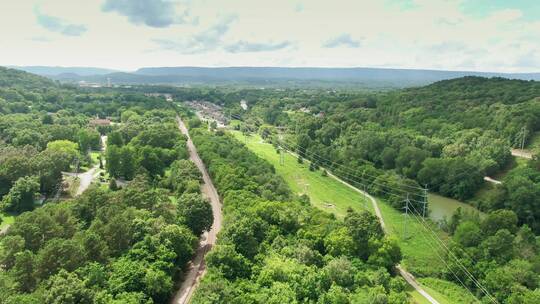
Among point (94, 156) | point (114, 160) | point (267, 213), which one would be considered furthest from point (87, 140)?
point (267, 213)

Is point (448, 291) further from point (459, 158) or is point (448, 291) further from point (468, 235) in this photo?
point (459, 158)

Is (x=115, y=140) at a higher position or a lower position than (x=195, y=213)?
higher

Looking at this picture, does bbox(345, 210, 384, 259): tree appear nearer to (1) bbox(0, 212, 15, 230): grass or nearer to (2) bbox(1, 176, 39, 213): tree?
(1) bbox(0, 212, 15, 230): grass

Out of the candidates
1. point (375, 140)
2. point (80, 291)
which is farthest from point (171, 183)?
point (375, 140)

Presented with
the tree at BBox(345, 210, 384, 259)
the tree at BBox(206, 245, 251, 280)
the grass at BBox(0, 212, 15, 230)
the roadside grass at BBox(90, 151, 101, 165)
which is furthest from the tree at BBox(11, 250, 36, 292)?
the roadside grass at BBox(90, 151, 101, 165)

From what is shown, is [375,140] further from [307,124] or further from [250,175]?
[250,175]
